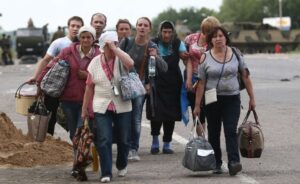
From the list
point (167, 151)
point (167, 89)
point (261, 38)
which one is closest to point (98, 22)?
point (167, 89)

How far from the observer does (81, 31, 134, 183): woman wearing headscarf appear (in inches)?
392

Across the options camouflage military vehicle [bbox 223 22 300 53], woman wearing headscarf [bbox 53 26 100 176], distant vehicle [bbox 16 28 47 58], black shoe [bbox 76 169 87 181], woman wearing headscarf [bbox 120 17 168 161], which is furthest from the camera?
camouflage military vehicle [bbox 223 22 300 53]

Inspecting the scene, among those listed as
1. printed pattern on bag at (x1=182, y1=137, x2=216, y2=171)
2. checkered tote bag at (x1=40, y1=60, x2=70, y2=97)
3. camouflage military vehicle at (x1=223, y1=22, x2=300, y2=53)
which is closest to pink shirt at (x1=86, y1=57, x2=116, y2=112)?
checkered tote bag at (x1=40, y1=60, x2=70, y2=97)

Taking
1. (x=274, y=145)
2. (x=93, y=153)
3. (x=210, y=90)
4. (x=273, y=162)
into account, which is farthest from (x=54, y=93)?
(x=274, y=145)

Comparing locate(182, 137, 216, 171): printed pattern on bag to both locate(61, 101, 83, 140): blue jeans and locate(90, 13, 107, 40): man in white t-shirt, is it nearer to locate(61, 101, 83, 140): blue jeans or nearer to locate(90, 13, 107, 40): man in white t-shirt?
locate(61, 101, 83, 140): blue jeans

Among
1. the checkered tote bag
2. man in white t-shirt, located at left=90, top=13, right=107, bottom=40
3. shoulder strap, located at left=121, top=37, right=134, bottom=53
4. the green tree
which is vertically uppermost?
man in white t-shirt, located at left=90, top=13, right=107, bottom=40

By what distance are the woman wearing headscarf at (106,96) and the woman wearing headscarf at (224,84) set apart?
2.95ft

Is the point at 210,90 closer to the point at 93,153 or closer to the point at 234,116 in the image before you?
the point at 234,116

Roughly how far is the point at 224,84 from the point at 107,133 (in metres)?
1.42

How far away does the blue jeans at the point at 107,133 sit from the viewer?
995cm

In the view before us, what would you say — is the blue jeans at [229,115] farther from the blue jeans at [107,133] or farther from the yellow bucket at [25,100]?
the yellow bucket at [25,100]

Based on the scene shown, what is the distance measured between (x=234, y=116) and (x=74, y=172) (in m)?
1.86

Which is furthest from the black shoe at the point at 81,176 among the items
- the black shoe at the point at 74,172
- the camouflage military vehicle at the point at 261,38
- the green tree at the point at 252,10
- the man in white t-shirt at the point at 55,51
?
the green tree at the point at 252,10

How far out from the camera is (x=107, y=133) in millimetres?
9953
